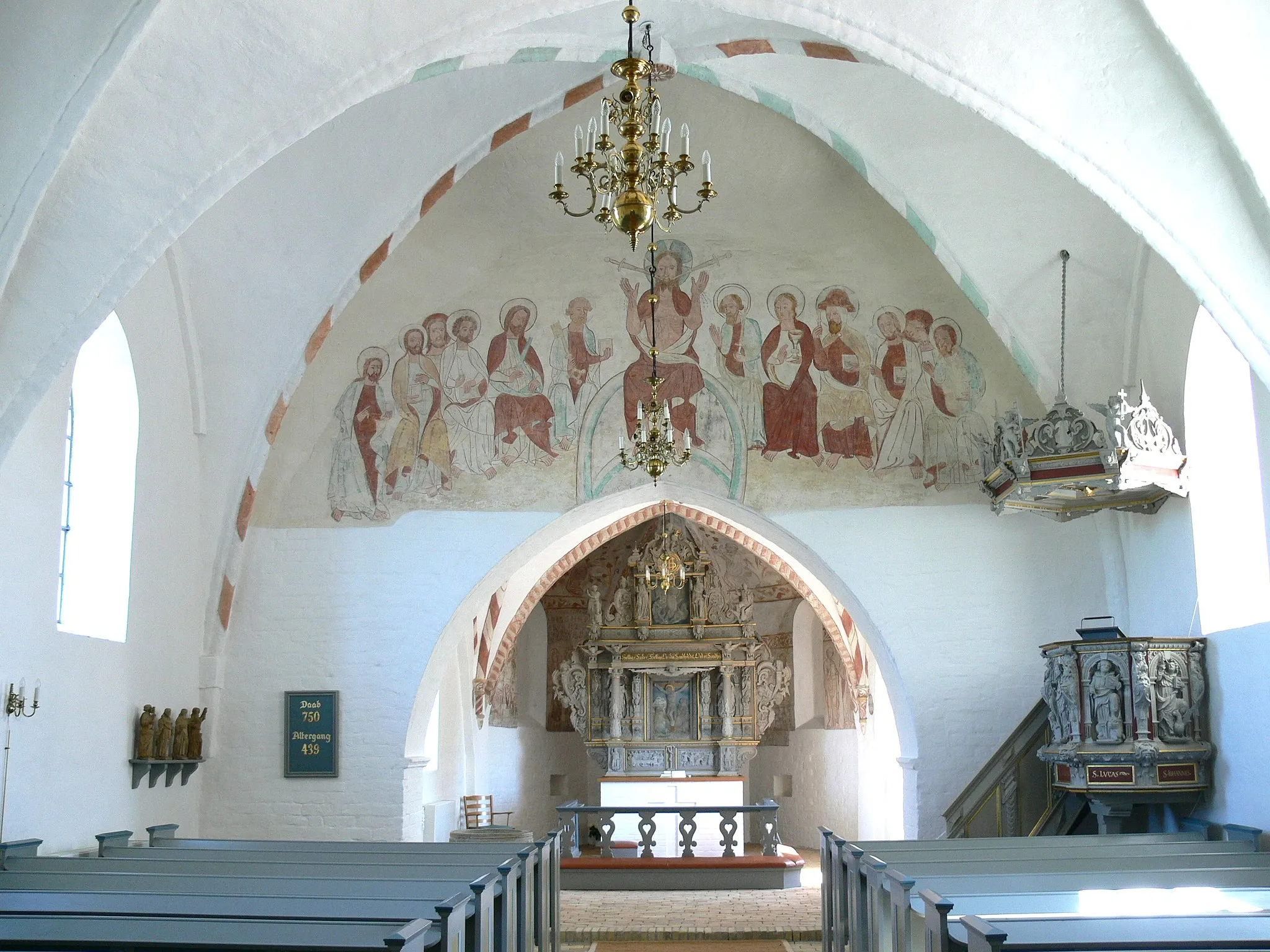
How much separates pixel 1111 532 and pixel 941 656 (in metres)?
1.95

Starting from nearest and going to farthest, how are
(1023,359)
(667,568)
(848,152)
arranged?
(848,152) → (1023,359) → (667,568)

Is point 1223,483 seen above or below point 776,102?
below

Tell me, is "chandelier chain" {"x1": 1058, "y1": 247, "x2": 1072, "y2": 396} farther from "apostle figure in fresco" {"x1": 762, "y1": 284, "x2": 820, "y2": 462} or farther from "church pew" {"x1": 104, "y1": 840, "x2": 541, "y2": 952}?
"church pew" {"x1": 104, "y1": 840, "x2": 541, "y2": 952}

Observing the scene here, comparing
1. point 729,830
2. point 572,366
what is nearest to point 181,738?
point 572,366

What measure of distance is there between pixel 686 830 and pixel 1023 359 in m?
6.02

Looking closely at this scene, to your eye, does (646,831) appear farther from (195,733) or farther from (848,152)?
(848,152)

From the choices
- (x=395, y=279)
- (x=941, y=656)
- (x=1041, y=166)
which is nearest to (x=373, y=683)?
(x=395, y=279)

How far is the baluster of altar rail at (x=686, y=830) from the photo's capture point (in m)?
13.0

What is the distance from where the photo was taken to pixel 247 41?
6.96m

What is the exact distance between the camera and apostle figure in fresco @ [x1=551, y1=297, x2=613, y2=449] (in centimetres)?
1255

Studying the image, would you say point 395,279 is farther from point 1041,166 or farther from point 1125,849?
point 1125,849

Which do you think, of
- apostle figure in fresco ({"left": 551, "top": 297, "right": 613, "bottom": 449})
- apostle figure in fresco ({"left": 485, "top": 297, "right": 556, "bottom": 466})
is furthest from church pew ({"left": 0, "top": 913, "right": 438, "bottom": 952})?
apostle figure in fresco ({"left": 551, "top": 297, "right": 613, "bottom": 449})

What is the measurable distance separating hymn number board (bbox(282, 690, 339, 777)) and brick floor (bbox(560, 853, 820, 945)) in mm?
2589

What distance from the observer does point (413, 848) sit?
8.73 m
